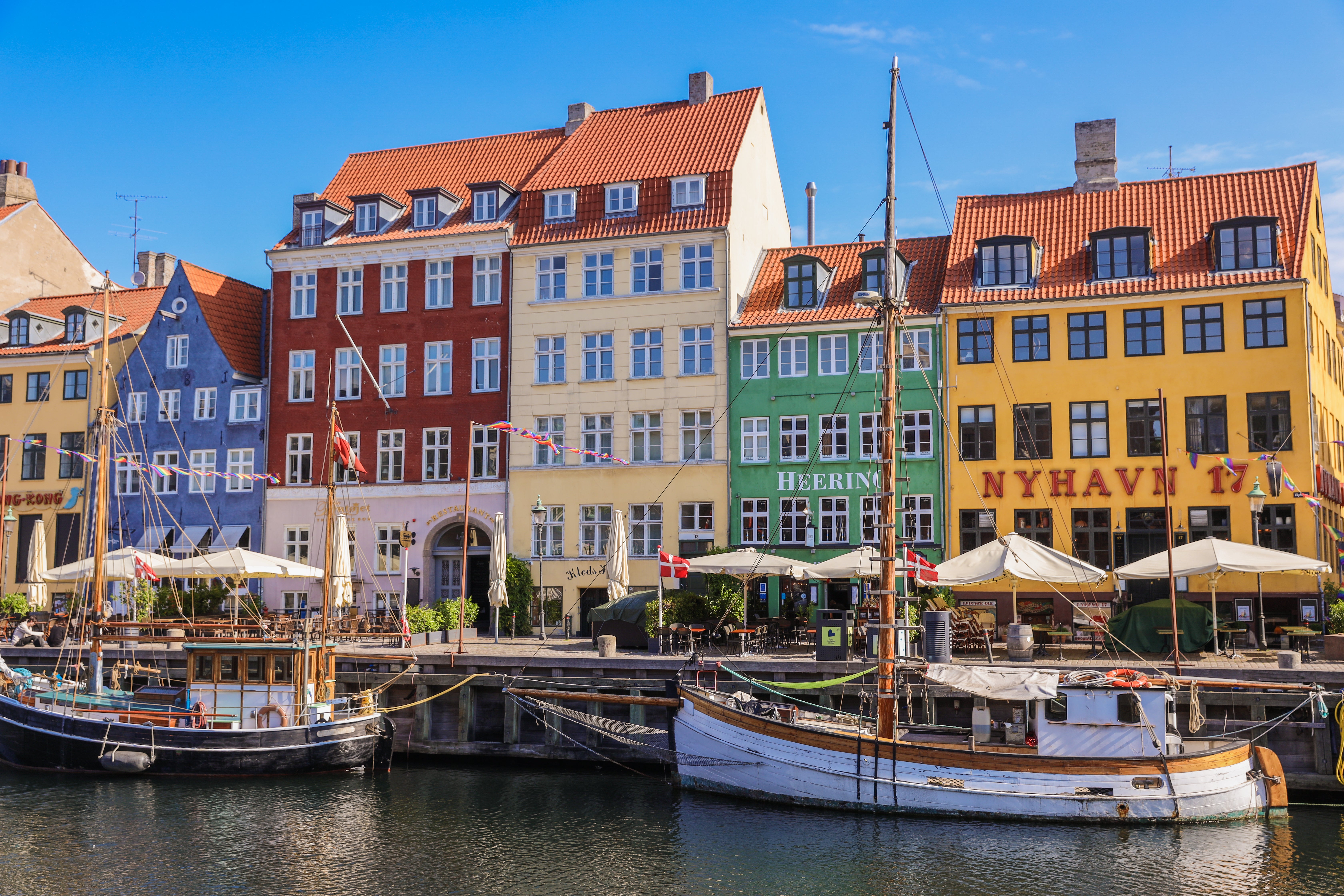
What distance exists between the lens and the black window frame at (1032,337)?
40062mm

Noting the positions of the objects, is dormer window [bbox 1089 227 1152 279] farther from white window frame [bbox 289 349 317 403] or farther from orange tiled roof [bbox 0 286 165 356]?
orange tiled roof [bbox 0 286 165 356]

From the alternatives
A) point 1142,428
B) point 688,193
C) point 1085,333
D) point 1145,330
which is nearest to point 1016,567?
point 1142,428

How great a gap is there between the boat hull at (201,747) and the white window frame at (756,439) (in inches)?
677

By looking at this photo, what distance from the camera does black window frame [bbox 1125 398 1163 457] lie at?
3856 cm

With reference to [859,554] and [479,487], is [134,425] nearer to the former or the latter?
[479,487]

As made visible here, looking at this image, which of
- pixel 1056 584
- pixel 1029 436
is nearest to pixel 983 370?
pixel 1029 436

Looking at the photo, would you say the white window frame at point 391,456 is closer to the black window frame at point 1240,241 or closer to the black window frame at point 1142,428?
the black window frame at point 1142,428

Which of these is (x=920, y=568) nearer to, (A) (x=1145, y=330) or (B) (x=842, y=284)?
(A) (x=1145, y=330)

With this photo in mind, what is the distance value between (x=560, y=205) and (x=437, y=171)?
729cm

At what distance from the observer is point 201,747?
2905cm

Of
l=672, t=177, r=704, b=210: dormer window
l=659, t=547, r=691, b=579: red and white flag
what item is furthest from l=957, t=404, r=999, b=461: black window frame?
l=672, t=177, r=704, b=210: dormer window

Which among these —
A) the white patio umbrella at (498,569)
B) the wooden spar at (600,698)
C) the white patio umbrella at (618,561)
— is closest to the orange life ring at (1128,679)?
the wooden spar at (600,698)

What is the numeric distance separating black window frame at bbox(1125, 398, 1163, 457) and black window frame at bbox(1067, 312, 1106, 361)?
192 cm

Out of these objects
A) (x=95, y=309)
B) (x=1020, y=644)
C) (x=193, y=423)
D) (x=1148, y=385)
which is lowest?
(x=1020, y=644)
